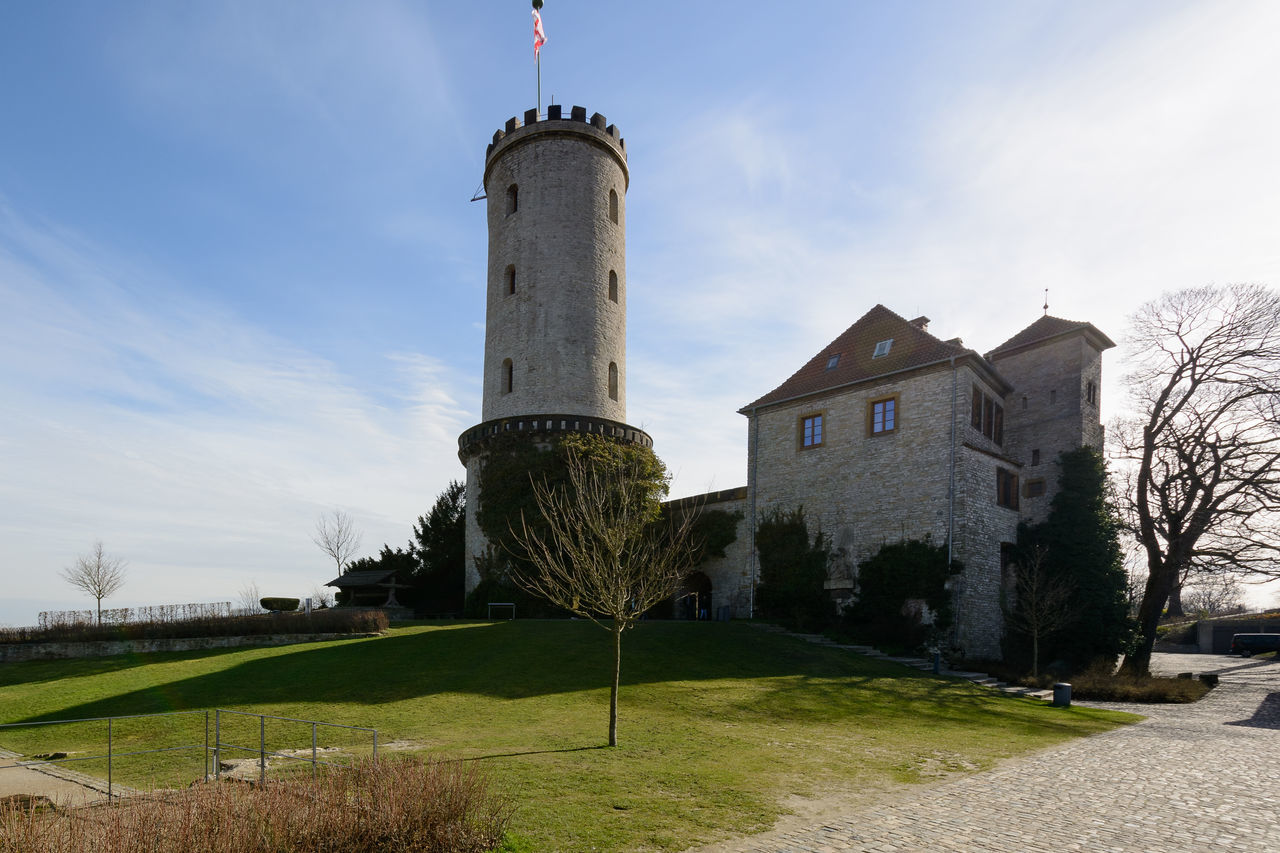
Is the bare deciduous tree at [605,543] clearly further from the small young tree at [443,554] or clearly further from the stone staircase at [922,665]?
the small young tree at [443,554]

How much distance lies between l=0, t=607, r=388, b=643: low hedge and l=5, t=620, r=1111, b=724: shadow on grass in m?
1.14

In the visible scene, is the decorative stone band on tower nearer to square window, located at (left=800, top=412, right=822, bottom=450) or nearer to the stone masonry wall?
square window, located at (left=800, top=412, right=822, bottom=450)

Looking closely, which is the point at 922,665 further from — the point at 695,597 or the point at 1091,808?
the point at 1091,808

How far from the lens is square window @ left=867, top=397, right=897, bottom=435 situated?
2752cm

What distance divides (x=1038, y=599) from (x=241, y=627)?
1041 inches

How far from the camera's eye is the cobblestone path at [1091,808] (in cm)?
756

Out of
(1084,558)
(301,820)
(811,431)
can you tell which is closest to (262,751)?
(301,820)

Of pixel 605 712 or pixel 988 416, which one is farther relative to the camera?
pixel 988 416

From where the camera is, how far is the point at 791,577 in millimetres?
28453

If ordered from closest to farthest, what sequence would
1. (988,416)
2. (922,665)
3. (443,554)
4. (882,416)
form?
(922,665) < (882,416) < (988,416) < (443,554)

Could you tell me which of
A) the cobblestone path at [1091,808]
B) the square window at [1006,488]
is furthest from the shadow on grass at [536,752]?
the square window at [1006,488]

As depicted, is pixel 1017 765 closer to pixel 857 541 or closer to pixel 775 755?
pixel 775 755

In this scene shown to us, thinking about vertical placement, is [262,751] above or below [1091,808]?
above

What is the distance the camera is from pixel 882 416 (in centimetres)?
2789
